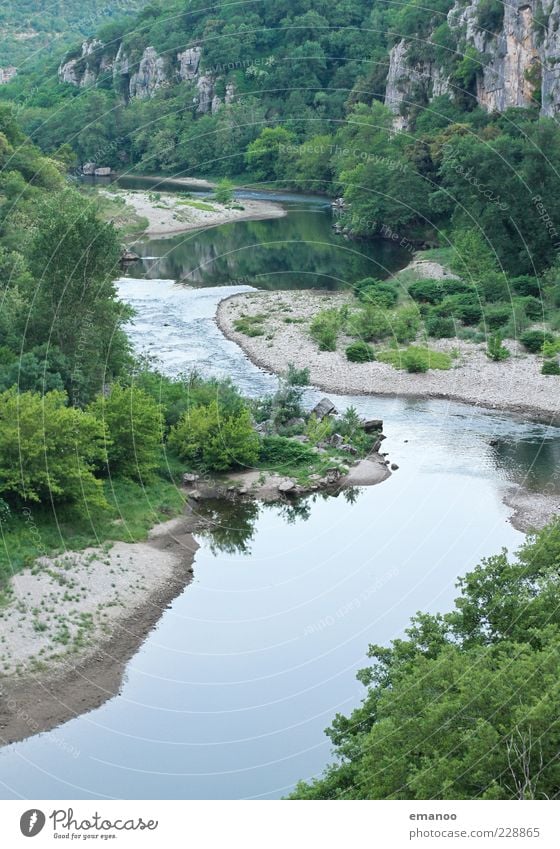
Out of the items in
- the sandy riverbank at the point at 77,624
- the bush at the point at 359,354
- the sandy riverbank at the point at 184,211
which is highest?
the sandy riverbank at the point at 184,211

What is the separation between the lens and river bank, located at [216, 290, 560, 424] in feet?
197

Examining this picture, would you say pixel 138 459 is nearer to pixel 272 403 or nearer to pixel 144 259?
pixel 272 403

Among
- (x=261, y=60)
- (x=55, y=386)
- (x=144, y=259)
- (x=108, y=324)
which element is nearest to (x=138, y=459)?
(x=55, y=386)

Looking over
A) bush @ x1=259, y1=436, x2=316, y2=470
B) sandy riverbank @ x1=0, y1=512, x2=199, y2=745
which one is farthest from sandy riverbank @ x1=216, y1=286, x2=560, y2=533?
sandy riverbank @ x1=0, y1=512, x2=199, y2=745

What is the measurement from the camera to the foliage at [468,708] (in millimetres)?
23000

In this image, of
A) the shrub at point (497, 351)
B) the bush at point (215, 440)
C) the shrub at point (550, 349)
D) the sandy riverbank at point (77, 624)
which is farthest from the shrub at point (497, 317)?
the sandy riverbank at point (77, 624)

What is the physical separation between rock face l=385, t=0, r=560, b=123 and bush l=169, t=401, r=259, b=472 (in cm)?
5161

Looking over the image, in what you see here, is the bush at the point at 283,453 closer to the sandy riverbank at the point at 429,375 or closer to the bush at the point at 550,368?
the sandy riverbank at the point at 429,375

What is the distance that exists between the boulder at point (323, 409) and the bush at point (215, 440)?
5.21 m

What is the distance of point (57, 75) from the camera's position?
167250mm

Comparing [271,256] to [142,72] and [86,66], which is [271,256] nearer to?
[142,72]

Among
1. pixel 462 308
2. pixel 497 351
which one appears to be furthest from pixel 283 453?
pixel 462 308

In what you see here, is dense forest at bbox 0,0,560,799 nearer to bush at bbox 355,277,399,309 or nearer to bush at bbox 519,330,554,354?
bush at bbox 519,330,554,354

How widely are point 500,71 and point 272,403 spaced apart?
56.3 m
